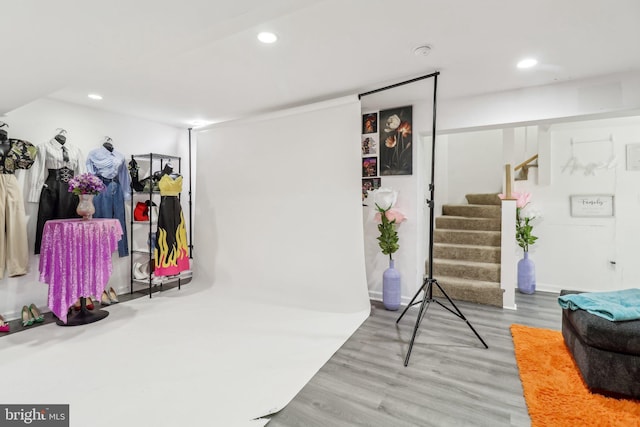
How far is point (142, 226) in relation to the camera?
413cm

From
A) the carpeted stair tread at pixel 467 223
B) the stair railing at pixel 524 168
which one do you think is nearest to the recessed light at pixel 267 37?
the carpeted stair tread at pixel 467 223

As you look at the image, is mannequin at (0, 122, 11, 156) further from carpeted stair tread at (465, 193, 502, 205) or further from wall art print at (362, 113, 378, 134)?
carpeted stair tread at (465, 193, 502, 205)

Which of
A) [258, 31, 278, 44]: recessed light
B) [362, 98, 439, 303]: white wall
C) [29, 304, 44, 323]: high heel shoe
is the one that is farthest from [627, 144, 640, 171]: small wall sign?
[29, 304, 44, 323]: high heel shoe

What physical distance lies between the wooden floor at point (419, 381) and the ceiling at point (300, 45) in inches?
81.3

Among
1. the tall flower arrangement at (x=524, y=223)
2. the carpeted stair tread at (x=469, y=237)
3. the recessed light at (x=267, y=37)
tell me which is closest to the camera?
the recessed light at (x=267, y=37)

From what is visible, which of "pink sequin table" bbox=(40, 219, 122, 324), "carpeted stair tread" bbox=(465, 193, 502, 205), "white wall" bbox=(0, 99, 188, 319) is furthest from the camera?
"carpeted stair tread" bbox=(465, 193, 502, 205)

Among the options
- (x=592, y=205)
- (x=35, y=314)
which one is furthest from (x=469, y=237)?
(x=35, y=314)

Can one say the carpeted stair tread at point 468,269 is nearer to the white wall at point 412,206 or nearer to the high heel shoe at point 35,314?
the white wall at point 412,206

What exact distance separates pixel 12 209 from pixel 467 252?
5008 millimetres

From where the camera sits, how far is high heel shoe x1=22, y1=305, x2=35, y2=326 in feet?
9.15

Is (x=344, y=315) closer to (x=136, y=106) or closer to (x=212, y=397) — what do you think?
(x=212, y=397)

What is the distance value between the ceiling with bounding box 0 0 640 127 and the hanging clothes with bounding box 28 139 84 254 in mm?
527

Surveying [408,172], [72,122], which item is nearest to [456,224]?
[408,172]

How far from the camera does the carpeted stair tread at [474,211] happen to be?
A: 14.7 feet
